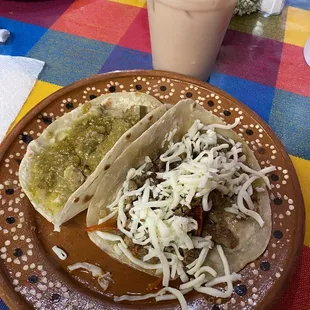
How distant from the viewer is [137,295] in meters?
1.26

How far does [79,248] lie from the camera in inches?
53.7

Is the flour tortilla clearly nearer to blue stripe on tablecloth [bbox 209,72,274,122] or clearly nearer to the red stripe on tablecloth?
the red stripe on tablecloth

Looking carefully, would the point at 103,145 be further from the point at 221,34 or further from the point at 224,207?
the point at 221,34

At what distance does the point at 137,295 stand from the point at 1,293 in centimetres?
43

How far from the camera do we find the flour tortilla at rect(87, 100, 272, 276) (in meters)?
1.35

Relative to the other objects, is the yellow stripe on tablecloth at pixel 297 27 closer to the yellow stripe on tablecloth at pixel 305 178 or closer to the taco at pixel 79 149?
the yellow stripe on tablecloth at pixel 305 178

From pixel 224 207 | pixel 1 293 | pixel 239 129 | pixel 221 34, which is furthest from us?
pixel 221 34

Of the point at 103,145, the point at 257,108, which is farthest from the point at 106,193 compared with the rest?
the point at 257,108

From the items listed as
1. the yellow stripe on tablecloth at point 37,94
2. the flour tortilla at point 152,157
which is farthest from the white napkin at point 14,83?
the flour tortilla at point 152,157

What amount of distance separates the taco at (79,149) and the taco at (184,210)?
0.06m

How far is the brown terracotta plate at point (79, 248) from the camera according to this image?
1.23m

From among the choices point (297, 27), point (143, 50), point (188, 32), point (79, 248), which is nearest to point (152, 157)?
point (79, 248)

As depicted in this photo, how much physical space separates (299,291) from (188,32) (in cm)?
122

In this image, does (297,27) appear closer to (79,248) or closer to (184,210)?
(184,210)
